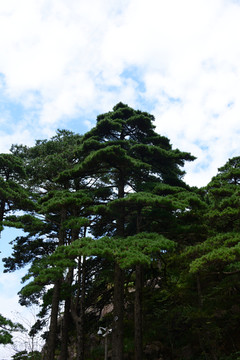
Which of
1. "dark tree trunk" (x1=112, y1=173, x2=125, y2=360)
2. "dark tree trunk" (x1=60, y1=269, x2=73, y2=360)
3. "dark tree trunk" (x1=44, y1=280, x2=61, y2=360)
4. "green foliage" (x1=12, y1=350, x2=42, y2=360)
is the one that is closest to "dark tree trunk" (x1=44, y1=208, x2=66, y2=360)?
"dark tree trunk" (x1=44, y1=280, x2=61, y2=360)

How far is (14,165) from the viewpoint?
567 inches

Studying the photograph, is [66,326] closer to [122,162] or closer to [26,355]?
[26,355]

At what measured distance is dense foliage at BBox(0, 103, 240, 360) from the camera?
33.2ft

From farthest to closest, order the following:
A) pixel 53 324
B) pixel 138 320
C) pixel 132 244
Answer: pixel 53 324
pixel 138 320
pixel 132 244

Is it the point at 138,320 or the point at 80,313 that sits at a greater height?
the point at 80,313

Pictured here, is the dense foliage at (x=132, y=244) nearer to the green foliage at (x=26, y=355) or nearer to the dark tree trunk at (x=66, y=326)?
the dark tree trunk at (x=66, y=326)

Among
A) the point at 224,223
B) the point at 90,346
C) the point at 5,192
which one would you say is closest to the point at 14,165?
the point at 5,192

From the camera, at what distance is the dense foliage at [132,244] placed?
10.1m

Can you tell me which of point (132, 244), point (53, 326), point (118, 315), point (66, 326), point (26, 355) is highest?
point (132, 244)

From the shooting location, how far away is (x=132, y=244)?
9.77m

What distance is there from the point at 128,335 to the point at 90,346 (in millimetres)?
3828

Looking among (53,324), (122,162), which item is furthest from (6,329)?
(122,162)

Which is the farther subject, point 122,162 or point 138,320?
point 122,162

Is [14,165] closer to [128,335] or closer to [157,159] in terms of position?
[157,159]
